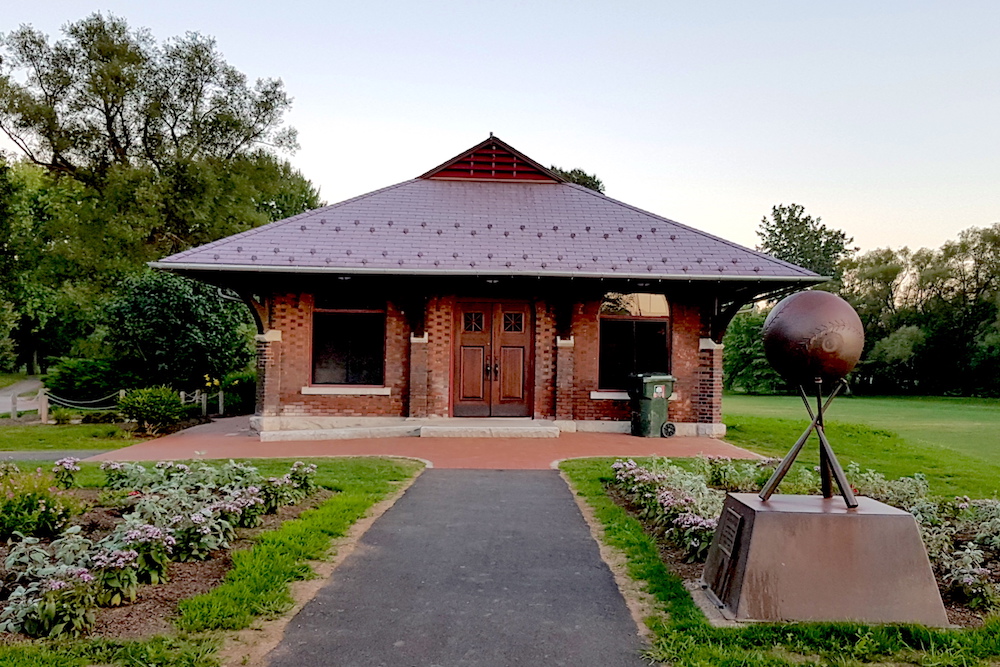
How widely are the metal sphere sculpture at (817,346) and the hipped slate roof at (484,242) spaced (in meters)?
8.23

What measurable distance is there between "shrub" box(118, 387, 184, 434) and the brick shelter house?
1968 millimetres

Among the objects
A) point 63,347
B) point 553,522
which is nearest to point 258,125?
point 553,522

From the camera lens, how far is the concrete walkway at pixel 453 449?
419 inches

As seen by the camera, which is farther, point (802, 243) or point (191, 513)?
point (802, 243)

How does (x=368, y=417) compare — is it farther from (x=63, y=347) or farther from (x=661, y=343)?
(x=63, y=347)

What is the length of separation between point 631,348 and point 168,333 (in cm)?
1185

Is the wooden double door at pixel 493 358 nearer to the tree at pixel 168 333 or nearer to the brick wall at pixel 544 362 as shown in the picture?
the brick wall at pixel 544 362

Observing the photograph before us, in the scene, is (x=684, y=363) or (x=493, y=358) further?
(x=493, y=358)

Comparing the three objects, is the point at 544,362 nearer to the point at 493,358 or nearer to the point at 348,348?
the point at 493,358

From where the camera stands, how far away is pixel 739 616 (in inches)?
165

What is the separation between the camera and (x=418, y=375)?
44.4 ft

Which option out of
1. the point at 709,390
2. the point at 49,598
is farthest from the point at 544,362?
the point at 49,598

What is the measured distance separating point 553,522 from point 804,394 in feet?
9.06

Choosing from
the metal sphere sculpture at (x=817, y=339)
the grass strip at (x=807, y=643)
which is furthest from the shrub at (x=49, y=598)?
the metal sphere sculpture at (x=817, y=339)
